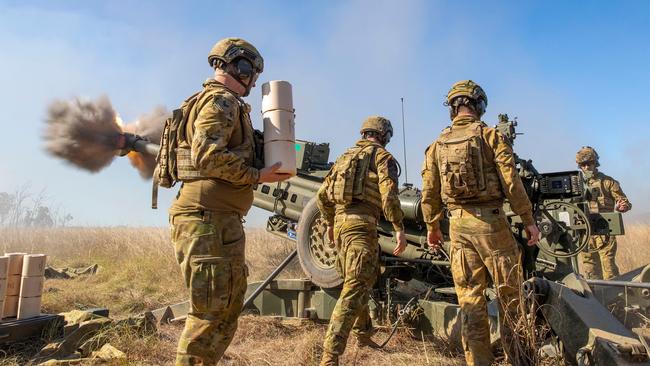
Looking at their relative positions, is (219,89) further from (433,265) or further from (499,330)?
(433,265)

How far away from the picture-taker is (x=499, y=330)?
3.29 meters

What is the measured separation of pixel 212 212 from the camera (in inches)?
93.2

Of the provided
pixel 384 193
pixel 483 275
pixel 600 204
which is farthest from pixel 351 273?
pixel 600 204

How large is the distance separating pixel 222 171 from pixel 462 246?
1830 mm

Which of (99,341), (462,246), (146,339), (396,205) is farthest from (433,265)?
(99,341)

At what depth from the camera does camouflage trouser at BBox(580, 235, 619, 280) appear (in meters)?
7.05

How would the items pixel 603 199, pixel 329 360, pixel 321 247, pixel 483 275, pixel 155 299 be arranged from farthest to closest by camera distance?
pixel 603 199
pixel 155 299
pixel 321 247
pixel 329 360
pixel 483 275

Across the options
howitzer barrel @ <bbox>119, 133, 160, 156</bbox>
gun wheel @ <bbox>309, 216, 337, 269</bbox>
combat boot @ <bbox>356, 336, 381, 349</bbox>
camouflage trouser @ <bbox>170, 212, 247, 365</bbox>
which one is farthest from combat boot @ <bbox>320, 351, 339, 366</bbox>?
howitzer barrel @ <bbox>119, 133, 160, 156</bbox>

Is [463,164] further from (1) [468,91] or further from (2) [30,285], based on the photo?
(2) [30,285]

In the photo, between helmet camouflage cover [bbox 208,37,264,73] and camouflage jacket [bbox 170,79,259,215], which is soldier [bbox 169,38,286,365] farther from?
helmet camouflage cover [bbox 208,37,264,73]

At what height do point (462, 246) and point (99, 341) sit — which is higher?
point (462, 246)

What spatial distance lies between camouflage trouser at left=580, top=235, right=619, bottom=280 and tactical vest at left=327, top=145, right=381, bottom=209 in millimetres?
4610

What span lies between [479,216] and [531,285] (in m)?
0.55

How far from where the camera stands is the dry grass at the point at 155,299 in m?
3.92
